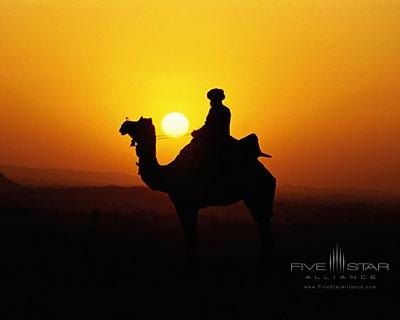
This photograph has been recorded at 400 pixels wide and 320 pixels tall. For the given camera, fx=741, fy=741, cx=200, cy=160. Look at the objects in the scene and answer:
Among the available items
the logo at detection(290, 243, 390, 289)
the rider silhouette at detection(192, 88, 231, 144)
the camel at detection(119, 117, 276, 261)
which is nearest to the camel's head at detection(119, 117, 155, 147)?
the camel at detection(119, 117, 276, 261)

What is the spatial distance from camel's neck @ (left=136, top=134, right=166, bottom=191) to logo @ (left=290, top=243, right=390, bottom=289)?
3.81 metres

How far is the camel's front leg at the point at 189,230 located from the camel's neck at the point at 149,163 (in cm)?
77

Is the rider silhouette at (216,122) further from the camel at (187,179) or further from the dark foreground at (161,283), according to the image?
the dark foreground at (161,283)

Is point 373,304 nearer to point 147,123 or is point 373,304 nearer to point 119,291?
point 119,291

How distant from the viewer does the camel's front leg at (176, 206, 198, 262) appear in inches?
628

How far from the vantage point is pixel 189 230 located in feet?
52.6

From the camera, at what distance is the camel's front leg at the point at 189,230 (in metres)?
16.0

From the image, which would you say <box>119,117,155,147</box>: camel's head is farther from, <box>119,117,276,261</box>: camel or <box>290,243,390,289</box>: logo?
<box>290,243,390,289</box>: logo

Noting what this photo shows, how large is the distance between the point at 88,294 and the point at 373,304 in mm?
5102

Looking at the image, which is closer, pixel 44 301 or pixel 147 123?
pixel 44 301

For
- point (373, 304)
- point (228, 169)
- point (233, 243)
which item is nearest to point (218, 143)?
point (228, 169)

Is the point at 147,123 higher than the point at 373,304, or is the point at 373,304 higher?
the point at 147,123

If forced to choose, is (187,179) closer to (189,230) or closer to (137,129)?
(189,230)

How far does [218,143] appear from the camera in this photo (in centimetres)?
1645
